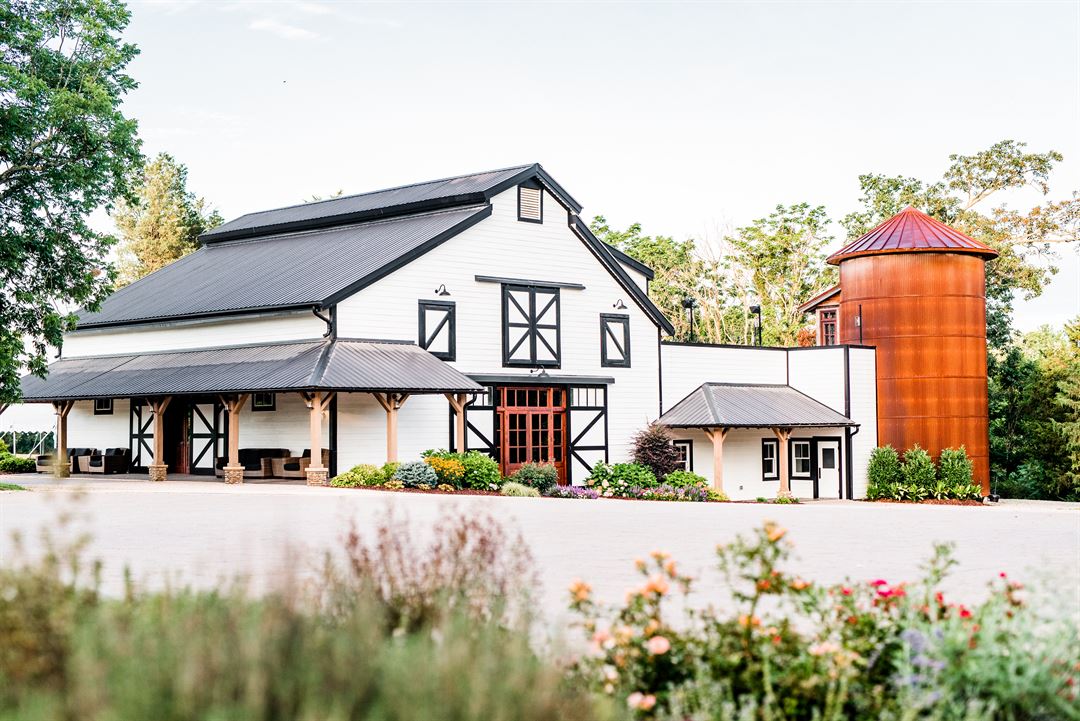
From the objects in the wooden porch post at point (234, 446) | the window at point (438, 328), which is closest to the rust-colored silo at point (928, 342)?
the window at point (438, 328)

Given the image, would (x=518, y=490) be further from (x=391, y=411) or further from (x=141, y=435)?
Answer: (x=141, y=435)

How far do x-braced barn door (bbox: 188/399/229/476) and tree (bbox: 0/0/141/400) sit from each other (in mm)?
4464

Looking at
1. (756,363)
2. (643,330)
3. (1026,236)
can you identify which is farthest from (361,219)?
(1026,236)

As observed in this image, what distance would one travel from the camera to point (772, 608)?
9.64m

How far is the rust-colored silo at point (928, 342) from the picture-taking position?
36.6m

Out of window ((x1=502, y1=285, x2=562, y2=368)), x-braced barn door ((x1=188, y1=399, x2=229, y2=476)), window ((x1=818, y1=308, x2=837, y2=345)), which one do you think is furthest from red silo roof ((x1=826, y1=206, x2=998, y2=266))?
x-braced barn door ((x1=188, y1=399, x2=229, y2=476))

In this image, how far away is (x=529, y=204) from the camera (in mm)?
32562

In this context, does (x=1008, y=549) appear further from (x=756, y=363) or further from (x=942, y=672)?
(x=756, y=363)

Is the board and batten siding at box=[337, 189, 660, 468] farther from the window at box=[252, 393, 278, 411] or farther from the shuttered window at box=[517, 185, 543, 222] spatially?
the window at box=[252, 393, 278, 411]

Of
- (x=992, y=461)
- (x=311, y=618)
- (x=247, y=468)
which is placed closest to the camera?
(x=311, y=618)

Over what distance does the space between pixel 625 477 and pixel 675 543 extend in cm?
1707

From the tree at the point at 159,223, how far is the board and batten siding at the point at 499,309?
31198 mm

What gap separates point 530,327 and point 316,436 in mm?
7627

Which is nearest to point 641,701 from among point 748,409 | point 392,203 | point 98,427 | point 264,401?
point 264,401
